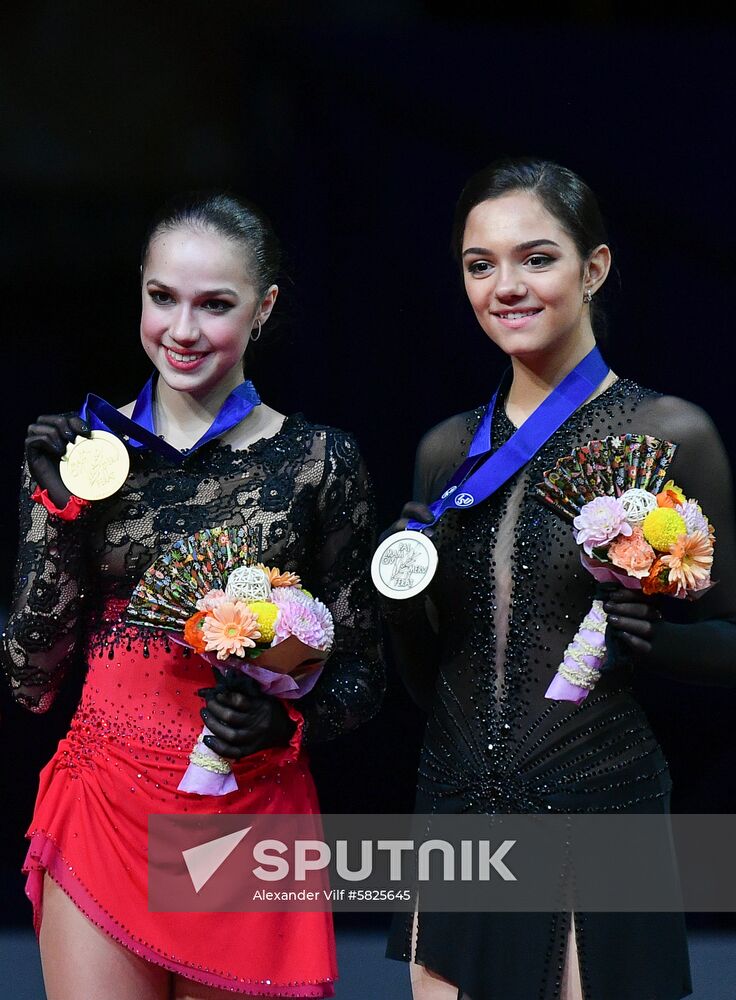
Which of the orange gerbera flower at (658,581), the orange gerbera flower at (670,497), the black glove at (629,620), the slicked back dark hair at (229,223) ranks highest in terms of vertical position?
the slicked back dark hair at (229,223)

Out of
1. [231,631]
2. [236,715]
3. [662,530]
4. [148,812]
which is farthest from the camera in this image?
[148,812]

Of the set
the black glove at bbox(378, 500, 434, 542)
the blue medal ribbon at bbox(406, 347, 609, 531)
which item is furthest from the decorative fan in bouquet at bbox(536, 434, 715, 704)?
the black glove at bbox(378, 500, 434, 542)

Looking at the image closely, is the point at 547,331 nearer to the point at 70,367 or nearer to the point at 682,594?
the point at 682,594

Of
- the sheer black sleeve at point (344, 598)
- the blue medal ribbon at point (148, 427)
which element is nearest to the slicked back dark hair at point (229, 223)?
the blue medal ribbon at point (148, 427)

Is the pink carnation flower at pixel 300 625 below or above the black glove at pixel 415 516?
below

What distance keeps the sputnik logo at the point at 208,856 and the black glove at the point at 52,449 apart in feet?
2.27

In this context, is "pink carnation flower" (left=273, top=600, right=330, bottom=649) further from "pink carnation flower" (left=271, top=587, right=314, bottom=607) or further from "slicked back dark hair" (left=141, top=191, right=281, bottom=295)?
"slicked back dark hair" (left=141, top=191, right=281, bottom=295)

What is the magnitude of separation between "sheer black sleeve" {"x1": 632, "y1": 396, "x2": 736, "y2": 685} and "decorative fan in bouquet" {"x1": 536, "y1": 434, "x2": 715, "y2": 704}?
8 centimetres

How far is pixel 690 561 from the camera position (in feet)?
8.80

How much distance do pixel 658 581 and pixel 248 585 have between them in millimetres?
706

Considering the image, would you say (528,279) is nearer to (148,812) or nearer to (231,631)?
(231,631)

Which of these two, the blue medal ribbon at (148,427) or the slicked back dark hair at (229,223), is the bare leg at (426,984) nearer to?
the blue medal ribbon at (148,427)

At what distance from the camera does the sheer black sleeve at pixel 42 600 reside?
3.02 meters

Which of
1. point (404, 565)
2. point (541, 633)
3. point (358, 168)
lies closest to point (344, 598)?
point (404, 565)
